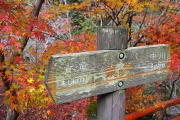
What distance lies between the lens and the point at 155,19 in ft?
13.9

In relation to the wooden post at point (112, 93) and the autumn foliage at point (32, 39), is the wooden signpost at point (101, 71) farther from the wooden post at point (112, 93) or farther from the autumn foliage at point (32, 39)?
the autumn foliage at point (32, 39)

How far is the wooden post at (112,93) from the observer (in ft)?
4.00

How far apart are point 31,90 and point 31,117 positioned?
428 cm

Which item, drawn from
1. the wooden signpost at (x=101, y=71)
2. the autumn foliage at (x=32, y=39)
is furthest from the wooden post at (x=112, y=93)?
the autumn foliage at (x=32, y=39)

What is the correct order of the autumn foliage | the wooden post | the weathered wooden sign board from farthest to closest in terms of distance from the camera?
the autumn foliage, the wooden post, the weathered wooden sign board

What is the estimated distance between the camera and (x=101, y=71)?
3.78 ft

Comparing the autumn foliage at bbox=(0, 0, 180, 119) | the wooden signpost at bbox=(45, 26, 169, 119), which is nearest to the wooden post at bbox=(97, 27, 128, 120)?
the wooden signpost at bbox=(45, 26, 169, 119)

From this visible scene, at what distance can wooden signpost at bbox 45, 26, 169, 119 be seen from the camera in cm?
99

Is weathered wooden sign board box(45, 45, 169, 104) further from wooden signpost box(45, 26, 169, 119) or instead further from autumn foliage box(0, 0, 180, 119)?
autumn foliage box(0, 0, 180, 119)

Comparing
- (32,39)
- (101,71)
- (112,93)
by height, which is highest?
(32,39)

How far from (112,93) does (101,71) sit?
0.70ft

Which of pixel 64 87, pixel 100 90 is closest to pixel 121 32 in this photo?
pixel 100 90

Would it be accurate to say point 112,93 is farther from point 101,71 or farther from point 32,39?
point 32,39

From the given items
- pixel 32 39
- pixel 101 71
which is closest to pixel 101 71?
pixel 101 71
